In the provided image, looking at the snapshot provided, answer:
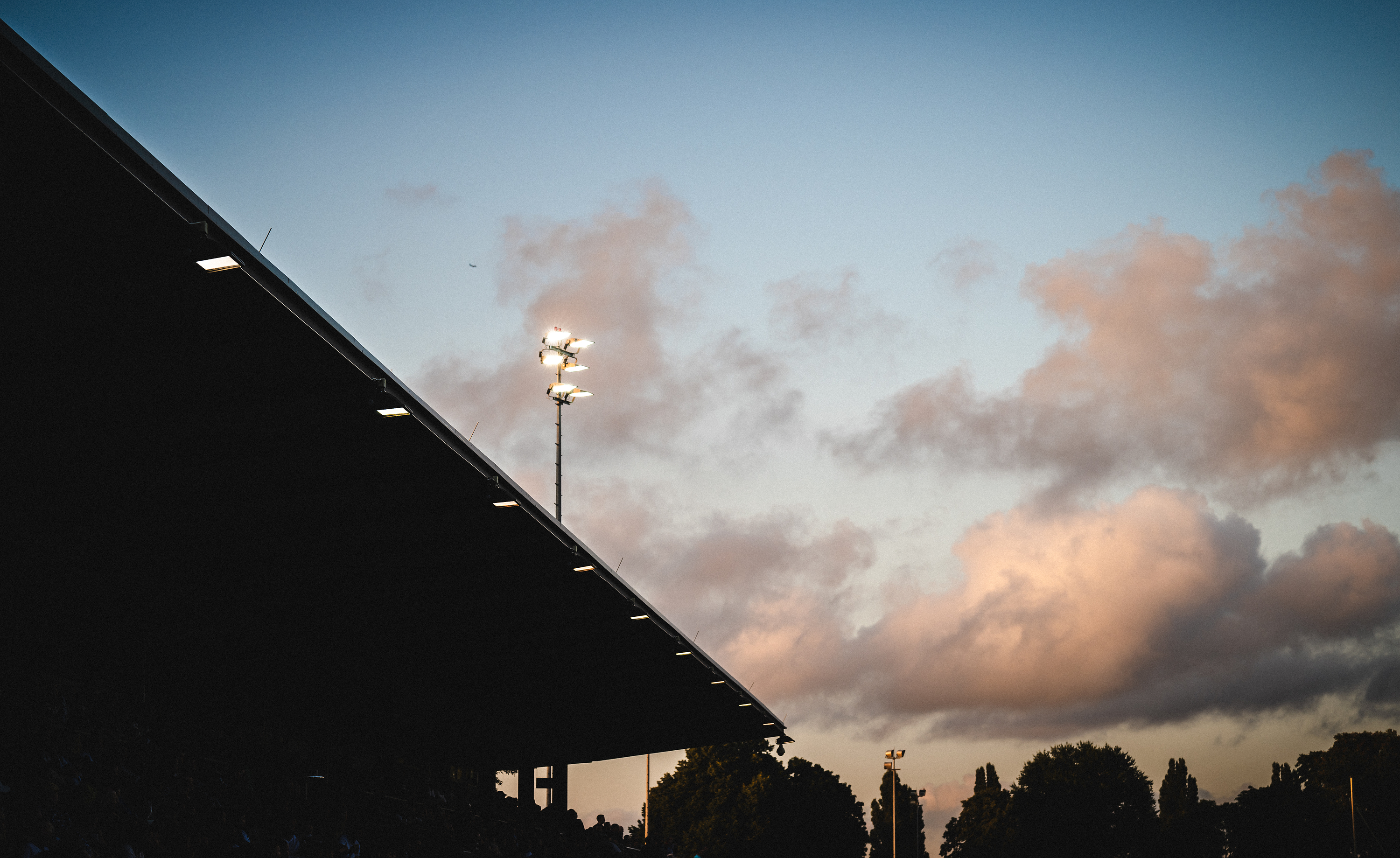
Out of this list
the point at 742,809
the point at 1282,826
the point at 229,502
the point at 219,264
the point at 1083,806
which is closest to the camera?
the point at 219,264

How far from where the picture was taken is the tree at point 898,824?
112 metres

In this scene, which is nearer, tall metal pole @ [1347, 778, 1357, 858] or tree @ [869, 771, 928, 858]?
tall metal pole @ [1347, 778, 1357, 858]

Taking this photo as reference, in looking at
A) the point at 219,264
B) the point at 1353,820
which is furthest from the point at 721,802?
the point at 219,264

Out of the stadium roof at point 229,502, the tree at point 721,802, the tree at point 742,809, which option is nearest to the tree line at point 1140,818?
the tree at point 742,809

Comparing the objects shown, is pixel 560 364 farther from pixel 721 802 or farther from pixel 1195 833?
pixel 1195 833

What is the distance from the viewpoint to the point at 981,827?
92.2m

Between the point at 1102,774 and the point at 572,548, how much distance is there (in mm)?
93761

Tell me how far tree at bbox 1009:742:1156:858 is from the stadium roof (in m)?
74.4

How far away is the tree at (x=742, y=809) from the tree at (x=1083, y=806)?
54.7 feet

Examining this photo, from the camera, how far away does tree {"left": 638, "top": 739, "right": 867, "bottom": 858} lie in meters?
78.1

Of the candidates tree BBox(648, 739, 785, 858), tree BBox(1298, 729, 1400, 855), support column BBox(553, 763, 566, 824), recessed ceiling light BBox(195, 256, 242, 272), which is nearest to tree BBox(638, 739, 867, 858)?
tree BBox(648, 739, 785, 858)

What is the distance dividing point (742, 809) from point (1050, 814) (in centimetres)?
2908

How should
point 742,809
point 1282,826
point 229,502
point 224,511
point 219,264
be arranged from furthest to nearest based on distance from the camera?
point 1282,826
point 742,809
point 224,511
point 229,502
point 219,264

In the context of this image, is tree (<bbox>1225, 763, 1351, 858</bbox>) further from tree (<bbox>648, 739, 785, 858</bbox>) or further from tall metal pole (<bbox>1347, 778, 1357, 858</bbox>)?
tree (<bbox>648, 739, 785, 858</bbox>)
